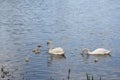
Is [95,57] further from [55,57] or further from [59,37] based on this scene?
[59,37]

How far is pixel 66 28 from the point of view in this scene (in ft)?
83.0

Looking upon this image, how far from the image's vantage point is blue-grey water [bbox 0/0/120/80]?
16.4m

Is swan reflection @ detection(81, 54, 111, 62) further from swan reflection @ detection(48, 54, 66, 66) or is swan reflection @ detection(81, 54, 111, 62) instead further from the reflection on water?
swan reflection @ detection(48, 54, 66, 66)

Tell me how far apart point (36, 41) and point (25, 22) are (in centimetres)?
616

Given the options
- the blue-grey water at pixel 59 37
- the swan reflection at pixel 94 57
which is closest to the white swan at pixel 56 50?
the blue-grey water at pixel 59 37

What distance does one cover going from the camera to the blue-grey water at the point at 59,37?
16389mm

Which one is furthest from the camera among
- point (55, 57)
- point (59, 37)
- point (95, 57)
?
point (59, 37)

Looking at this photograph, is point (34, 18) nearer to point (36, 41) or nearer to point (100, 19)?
point (100, 19)

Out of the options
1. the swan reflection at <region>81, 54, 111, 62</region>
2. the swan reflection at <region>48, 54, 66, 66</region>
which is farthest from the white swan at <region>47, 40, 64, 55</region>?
the swan reflection at <region>81, 54, 111, 62</region>

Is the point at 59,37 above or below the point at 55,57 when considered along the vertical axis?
above

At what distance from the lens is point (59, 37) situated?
22.6 metres

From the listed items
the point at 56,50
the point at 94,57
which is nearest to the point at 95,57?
the point at 94,57

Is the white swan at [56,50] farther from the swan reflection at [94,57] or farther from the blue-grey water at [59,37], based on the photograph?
the swan reflection at [94,57]

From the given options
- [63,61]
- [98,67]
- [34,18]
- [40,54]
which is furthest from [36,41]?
[34,18]
